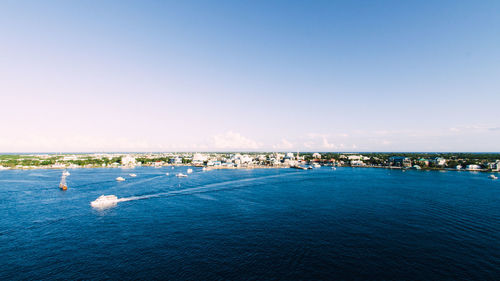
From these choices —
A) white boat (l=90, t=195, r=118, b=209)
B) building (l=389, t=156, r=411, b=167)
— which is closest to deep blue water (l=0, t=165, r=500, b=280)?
white boat (l=90, t=195, r=118, b=209)

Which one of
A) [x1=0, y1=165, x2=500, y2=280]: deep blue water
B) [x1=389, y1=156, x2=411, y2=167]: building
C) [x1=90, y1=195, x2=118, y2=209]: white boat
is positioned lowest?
[x1=0, y1=165, x2=500, y2=280]: deep blue water

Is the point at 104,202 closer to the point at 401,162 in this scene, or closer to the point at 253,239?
the point at 253,239

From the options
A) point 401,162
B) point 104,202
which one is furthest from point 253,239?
point 401,162

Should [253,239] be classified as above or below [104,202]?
below

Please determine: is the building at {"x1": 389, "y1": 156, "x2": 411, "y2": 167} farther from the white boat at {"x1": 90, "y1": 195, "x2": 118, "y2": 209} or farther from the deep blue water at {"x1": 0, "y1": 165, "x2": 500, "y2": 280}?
the white boat at {"x1": 90, "y1": 195, "x2": 118, "y2": 209}

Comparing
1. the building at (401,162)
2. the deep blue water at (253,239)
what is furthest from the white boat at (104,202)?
the building at (401,162)

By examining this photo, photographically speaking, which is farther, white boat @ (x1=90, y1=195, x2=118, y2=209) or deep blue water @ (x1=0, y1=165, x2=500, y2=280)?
white boat @ (x1=90, y1=195, x2=118, y2=209)

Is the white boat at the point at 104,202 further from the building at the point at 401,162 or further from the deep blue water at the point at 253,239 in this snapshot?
the building at the point at 401,162

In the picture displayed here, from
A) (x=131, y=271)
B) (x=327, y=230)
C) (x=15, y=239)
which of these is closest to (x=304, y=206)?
(x=327, y=230)
